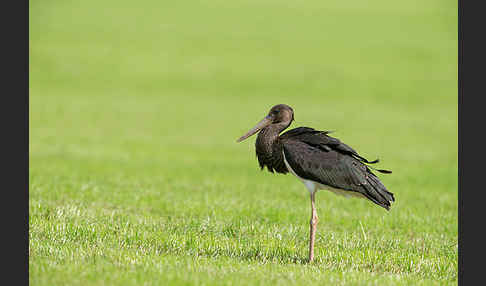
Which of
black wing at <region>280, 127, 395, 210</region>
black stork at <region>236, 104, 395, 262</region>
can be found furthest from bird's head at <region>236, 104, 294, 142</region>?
black wing at <region>280, 127, 395, 210</region>

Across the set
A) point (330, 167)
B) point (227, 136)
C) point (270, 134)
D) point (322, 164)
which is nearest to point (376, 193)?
point (330, 167)

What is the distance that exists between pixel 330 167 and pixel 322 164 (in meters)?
0.13

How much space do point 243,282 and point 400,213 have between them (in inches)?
286

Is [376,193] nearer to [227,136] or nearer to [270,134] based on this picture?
[270,134]

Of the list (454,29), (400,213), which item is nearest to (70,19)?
(454,29)

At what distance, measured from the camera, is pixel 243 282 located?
23.2ft

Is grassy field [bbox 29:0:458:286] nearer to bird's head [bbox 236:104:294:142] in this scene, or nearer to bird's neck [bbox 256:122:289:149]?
bird's neck [bbox 256:122:289:149]

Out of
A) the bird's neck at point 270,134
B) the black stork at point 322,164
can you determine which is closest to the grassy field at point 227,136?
the black stork at point 322,164

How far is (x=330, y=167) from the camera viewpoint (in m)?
8.70

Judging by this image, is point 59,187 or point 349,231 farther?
point 59,187

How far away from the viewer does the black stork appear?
8656 millimetres

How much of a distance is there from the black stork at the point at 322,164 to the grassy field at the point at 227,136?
3.24 ft

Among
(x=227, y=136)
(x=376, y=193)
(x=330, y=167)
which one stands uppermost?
(x=227, y=136)

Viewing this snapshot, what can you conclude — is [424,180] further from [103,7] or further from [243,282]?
[103,7]
